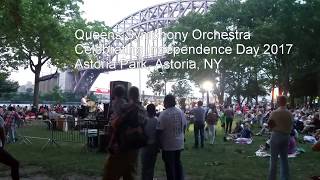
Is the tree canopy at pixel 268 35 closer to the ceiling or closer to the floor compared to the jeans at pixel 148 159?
closer to the ceiling

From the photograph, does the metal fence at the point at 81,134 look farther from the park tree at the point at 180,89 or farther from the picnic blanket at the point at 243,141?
the park tree at the point at 180,89

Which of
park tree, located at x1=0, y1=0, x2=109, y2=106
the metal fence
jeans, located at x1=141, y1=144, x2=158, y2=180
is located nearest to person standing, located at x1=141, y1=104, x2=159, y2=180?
jeans, located at x1=141, y1=144, x2=158, y2=180

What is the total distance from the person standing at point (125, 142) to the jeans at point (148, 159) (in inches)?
61.0

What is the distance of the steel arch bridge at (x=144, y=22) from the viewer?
9200 cm

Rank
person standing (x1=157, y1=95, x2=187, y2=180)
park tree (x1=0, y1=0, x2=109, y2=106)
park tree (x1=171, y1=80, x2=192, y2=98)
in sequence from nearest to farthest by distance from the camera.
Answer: person standing (x1=157, y1=95, x2=187, y2=180)
park tree (x1=0, y1=0, x2=109, y2=106)
park tree (x1=171, y1=80, x2=192, y2=98)

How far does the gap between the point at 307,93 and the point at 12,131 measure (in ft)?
133

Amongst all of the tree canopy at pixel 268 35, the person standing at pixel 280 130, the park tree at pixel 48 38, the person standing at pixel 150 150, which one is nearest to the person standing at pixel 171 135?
the person standing at pixel 150 150

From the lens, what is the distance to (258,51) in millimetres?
38281

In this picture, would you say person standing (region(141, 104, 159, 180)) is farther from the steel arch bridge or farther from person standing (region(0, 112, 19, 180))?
the steel arch bridge

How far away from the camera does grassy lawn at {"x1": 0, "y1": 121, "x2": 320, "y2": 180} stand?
11.0 m

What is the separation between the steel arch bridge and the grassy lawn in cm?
6918

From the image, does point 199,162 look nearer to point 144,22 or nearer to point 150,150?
point 150,150

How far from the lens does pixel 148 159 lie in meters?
8.44

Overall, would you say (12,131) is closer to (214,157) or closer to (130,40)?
(214,157)
